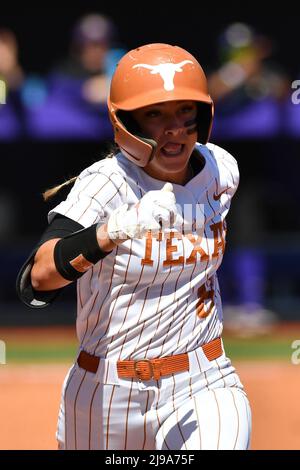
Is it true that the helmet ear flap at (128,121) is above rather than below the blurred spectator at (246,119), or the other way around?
above

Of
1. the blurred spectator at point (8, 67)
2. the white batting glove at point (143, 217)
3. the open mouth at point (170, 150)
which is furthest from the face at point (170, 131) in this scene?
the blurred spectator at point (8, 67)

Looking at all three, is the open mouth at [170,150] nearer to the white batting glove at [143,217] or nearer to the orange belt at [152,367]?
the white batting glove at [143,217]

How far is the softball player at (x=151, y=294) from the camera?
3.56 m

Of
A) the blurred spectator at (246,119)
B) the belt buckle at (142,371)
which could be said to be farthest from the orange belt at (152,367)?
the blurred spectator at (246,119)

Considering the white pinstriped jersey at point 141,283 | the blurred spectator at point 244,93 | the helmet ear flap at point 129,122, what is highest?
the helmet ear flap at point 129,122

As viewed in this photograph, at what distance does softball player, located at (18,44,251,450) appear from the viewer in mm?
3564

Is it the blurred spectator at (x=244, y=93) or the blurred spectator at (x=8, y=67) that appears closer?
the blurred spectator at (x=8, y=67)

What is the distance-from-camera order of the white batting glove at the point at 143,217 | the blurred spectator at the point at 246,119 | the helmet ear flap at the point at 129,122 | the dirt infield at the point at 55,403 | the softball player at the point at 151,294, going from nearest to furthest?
the white batting glove at the point at 143,217 < the softball player at the point at 151,294 < the helmet ear flap at the point at 129,122 < the dirt infield at the point at 55,403 < the blurred spectator at the point at 246,119

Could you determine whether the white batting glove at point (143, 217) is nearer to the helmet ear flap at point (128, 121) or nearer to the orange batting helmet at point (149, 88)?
the orange batting helmet at point (149, 88)

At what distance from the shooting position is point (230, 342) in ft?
29.0

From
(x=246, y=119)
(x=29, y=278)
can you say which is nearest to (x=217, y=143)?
(x=246, y=119)

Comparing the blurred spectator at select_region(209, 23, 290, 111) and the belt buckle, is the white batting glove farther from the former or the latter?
the blurred spectator at select_region(209, 23, 290, 111)

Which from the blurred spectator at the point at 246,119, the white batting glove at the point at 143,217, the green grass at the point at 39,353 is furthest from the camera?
the blurred spectator at the point at 246,119

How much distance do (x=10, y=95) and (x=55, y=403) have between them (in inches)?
127
